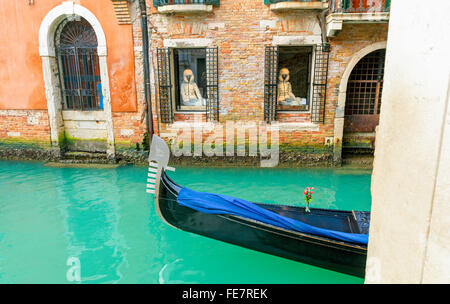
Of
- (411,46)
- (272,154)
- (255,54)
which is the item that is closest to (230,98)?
(255,54)

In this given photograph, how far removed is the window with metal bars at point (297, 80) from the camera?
655 centimetres

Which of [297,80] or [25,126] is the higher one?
[297,80]

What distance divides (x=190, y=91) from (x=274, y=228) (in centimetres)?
469

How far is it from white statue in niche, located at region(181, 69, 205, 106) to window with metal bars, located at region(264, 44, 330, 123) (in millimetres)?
1549

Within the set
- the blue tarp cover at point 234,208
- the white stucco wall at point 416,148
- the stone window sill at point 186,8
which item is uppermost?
the stone window sill at point 186,8

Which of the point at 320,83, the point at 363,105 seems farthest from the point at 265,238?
the point at 363,105

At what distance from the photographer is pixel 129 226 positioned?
14.7 feet

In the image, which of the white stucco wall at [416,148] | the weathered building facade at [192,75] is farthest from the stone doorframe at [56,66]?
the white stucco wall at [416,148]

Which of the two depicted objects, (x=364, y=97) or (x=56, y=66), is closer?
(x=364, y=97)

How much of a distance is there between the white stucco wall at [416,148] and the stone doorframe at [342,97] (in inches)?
232

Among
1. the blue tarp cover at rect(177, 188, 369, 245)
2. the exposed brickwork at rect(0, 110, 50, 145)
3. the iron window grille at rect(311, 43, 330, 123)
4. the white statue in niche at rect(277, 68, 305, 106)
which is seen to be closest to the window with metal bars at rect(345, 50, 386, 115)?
the iron window grille at rect(311, 43, 330, 123)

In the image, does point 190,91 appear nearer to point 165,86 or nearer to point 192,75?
point 192,75

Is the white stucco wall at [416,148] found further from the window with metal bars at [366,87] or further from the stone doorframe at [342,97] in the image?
the window with metal bars at [366,87]

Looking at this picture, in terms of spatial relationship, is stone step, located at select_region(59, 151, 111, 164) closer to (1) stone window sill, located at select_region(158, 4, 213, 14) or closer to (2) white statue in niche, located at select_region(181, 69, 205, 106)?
(2) white statue in niche, located at select_region(181, 69, 205, 106)
